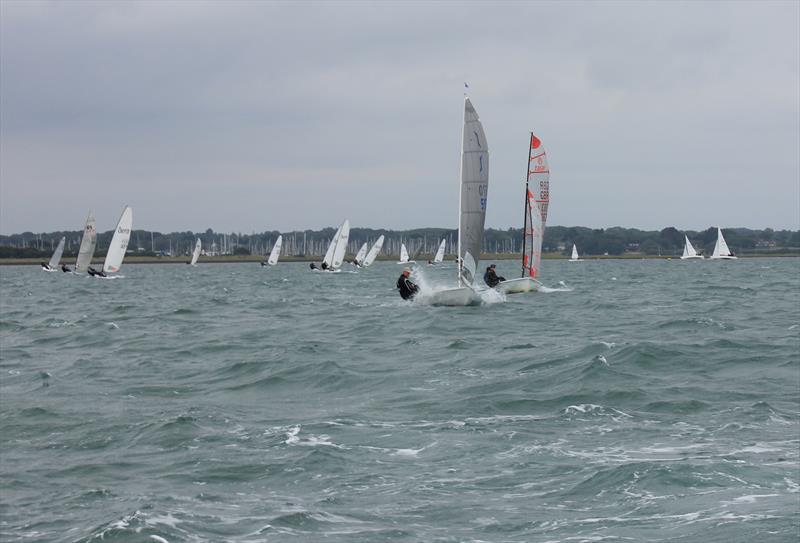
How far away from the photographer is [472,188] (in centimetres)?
A: 3291

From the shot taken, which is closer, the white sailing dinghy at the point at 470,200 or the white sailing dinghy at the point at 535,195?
the white sailing dinghy at the point at 470,200

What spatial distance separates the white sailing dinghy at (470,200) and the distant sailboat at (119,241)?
134ft

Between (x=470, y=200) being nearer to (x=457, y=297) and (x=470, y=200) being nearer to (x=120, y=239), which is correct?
(x=457, y=297)

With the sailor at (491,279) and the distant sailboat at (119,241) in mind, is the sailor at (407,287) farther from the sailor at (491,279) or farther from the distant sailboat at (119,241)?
the distant sailboat at (119,241)

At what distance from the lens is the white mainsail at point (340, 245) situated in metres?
84.1

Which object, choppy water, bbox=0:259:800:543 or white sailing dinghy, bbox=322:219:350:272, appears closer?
choppy water, bbox=0:259:800:543

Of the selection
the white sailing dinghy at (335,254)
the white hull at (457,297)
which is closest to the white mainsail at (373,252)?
the white sailing dinghy at (335,254)

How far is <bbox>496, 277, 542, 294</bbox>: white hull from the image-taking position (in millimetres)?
38625

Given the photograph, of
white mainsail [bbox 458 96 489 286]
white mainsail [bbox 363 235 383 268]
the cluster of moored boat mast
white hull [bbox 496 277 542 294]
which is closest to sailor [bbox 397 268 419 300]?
the cluster of moored boat mast

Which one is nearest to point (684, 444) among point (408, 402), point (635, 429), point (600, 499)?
point (635, 429)

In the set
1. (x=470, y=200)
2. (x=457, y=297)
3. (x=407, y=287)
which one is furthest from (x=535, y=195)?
(x=457, y=297)

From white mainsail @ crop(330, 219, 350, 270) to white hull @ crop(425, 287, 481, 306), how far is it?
50278mm

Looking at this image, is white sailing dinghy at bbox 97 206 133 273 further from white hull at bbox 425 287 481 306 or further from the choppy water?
the choppy water

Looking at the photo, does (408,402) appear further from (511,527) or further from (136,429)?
(511,527)
